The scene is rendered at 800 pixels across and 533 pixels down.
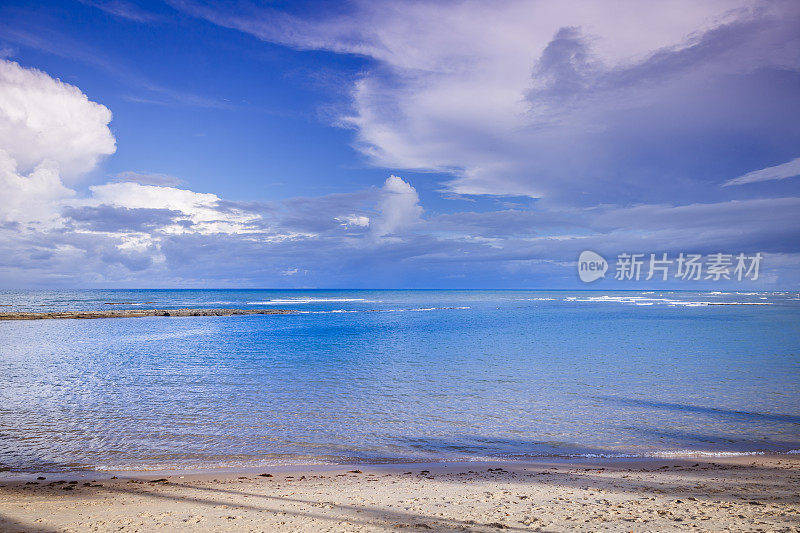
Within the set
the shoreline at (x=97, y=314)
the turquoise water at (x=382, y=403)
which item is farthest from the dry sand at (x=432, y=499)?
the shoreline at (x=97, y=314)

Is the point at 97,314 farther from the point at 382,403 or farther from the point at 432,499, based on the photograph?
the point at 432,499

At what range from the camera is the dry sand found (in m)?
7.30

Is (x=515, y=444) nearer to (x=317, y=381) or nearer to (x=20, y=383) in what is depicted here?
(x=317, y=381)

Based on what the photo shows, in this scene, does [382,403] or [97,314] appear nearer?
[382,403]

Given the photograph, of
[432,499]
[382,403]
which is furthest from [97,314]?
[432,499]

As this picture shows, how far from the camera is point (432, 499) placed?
845 centimetres

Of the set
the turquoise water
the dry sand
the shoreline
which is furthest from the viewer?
the shoreline

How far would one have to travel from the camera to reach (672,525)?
7.16 metres

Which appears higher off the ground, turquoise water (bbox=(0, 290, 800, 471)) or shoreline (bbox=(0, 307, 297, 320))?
turquoise water (bbox=(0, 290, 800, 471))

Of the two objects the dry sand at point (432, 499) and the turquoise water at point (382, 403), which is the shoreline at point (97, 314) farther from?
the dry sand at point (432, 499)

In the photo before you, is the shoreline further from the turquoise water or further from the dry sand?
the dry sand

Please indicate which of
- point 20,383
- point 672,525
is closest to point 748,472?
point 672,525

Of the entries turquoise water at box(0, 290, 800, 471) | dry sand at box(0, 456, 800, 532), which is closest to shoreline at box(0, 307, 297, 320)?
turquoise water at box(0, 290, 800, 471)

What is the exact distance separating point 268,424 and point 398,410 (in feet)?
14.9
